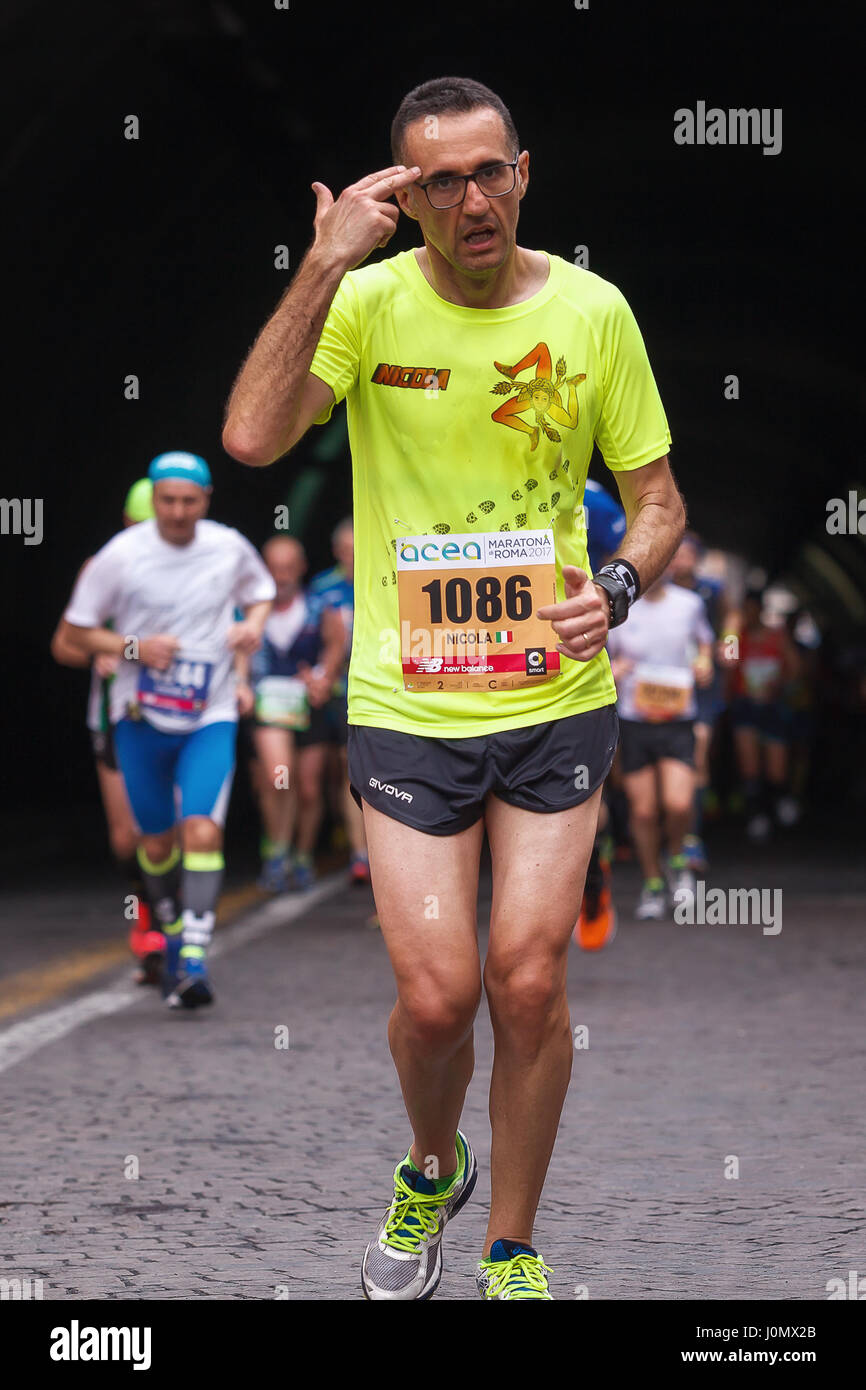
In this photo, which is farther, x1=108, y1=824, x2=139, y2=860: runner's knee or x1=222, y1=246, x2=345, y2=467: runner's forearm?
x1=108, y1=824, x2=139, y2=860: runner's knee

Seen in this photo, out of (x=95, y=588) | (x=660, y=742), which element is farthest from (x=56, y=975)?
(x=660, y=742)

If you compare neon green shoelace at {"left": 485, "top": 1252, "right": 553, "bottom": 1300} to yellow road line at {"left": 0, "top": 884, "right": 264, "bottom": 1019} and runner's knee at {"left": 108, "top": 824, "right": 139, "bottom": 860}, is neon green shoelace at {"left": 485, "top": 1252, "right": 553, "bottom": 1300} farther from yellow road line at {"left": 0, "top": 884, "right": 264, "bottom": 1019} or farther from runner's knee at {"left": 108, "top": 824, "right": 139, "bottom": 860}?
runner's knee at {"left": 108, "top": 824, "right": 139, "bottom": 860}

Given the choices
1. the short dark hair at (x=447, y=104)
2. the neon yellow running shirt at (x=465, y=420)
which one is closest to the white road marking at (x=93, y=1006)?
the neon yellow running shirt at (x=465, y=420)

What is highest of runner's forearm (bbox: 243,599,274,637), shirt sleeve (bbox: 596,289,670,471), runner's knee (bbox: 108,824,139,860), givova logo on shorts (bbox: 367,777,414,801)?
shirt sleeve (bbox: 596,289,670,471)

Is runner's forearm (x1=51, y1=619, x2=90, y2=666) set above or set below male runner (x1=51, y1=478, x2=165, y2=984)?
above

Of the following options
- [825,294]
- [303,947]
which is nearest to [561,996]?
[303,947]

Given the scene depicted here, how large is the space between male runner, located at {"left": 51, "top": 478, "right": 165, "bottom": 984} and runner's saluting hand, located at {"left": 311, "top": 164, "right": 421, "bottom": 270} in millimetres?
4746

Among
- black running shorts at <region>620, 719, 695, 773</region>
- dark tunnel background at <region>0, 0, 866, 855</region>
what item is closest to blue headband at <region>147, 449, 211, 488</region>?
black running shorts at <region>620, 719, 695, 773</region>

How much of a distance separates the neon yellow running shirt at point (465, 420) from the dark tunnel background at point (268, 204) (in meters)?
11.0

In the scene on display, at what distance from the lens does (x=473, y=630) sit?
448cm

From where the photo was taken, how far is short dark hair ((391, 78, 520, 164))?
4.35m

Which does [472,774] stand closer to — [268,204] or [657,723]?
[657,723]

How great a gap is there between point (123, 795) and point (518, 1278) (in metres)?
6.79

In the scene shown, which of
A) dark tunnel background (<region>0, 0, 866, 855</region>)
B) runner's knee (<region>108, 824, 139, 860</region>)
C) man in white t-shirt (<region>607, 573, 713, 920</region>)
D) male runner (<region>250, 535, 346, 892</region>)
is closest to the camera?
runner's knee (<region>108, 824, 139, 860</region>)
